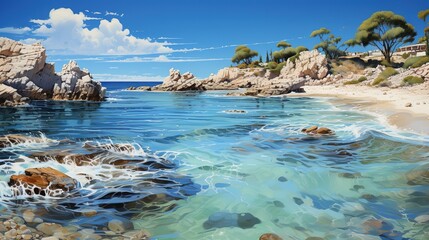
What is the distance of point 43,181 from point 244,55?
119382 millimetres

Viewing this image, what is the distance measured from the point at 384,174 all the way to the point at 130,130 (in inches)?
592

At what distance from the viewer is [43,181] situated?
8250 mm

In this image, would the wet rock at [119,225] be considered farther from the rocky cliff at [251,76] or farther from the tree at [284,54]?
the tree at [284,54]

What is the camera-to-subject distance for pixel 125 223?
21.3 ft

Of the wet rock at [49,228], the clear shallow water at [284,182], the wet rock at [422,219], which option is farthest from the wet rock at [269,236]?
the wet rock at [49,228]

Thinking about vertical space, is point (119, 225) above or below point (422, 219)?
above

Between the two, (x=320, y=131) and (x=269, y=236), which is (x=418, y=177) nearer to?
(x=269, y=236)

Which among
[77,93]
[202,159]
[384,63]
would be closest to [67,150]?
[202,159]

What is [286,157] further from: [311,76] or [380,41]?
[380,41]

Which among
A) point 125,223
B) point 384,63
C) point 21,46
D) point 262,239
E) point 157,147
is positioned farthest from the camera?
point 384,63

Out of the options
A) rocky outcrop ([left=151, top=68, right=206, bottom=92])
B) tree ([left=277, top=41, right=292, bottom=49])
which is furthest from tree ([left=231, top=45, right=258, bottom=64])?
rocky outcrop ([left=151, top=68, right=206, bottom=92])

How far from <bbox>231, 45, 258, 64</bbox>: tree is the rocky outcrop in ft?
110

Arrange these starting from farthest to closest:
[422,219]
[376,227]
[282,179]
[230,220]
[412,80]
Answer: [412,80] < [282,179] < [230,220] < [422,219] < [376,227]

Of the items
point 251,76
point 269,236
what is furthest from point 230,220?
point 251,76
